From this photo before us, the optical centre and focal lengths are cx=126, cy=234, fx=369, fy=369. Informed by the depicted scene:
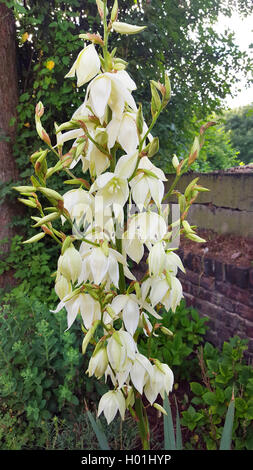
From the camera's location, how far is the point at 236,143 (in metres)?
17.9

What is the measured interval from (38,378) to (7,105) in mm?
2919

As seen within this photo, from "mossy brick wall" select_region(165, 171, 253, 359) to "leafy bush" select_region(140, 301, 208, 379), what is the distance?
154 millimetres

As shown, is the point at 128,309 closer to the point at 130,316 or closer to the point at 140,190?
the point at 130,316

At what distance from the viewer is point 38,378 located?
6.20 feet

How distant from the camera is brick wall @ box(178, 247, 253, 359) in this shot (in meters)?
2.46

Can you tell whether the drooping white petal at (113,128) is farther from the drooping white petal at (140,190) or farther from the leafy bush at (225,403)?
the leafy bush at (225,403)

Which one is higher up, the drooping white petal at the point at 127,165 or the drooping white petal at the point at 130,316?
the drooping white petal at the point at 127,165

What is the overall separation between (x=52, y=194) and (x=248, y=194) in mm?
2170

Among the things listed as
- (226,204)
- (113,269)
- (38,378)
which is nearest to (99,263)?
(113,269)

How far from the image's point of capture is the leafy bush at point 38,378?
1.89m

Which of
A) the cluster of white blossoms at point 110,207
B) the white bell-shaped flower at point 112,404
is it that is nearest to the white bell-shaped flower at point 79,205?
the cluster of white blossoms at point 110,207

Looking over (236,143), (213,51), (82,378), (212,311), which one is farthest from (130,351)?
(236,143)

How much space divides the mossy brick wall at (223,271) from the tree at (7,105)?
75.5 inches

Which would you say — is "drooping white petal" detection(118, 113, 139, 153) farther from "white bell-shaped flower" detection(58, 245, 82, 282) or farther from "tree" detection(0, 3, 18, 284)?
"tree" detection(0, 3, 18, 284)
